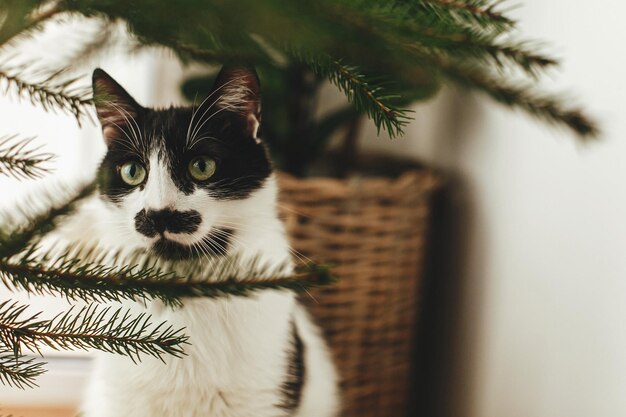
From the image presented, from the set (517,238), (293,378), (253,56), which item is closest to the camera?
(253,56)

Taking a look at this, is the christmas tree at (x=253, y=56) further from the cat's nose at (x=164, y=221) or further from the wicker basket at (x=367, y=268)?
the wicker basket at (x=367, y=268)

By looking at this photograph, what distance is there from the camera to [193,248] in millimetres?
564

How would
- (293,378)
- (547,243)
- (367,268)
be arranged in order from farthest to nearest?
(367,268) < (547,243) < (293,378)

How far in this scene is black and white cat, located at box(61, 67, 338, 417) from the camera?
0.54 m

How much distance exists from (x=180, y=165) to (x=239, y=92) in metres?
0.09

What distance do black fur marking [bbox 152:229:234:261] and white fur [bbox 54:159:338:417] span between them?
0.04 ft

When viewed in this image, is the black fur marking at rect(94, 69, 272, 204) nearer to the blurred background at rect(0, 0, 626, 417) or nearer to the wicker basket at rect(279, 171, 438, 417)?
the blurred background at rect(0, 0, 626, 417)

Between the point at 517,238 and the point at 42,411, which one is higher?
the point at 517,238

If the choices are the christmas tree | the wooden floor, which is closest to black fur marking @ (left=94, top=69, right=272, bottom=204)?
the christmas tree

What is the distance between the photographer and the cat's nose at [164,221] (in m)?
0.53

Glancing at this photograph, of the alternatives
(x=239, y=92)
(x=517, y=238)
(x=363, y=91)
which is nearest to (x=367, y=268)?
(x=517, y=238)

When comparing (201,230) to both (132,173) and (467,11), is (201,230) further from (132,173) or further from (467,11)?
(467,11)

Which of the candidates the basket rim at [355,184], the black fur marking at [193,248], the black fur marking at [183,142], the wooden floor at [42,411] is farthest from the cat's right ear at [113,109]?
the wooden floor at [42,411]

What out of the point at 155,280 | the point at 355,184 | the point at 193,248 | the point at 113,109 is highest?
the point at 355,184
